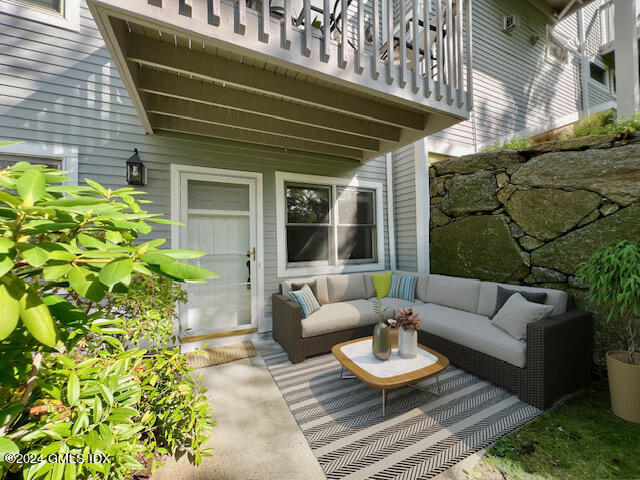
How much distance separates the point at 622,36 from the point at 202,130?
19.7 ft

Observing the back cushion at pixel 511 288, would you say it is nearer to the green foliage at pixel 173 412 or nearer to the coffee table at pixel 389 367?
the coffee table at pixel 389 367

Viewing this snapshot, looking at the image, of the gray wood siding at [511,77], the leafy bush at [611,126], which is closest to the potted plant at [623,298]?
the leafy bush at [611,126]

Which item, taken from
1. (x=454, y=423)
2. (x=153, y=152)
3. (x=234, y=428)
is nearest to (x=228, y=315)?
(x=234, y=428)

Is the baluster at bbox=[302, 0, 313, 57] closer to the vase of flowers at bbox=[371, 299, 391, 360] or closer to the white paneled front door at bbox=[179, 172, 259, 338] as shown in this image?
the white paneled front door at bbox=[179, 172, 259, 338]

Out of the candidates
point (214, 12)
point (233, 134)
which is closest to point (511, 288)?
point (214, 12)

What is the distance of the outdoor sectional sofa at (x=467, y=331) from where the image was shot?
2.30m

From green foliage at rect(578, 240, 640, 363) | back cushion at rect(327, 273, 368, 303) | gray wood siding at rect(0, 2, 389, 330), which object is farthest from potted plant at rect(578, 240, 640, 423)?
gray wood siding at rect(0, 2, 389, 330)

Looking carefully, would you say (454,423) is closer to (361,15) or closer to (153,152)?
(361,15)

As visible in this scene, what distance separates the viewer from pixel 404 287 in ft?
13.8

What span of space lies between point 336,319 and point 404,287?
56.6 inches

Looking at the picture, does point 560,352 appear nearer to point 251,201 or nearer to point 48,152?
point 251,201

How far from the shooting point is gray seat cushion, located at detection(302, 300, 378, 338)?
3254mm

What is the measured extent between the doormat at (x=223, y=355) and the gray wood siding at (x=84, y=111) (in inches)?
66.4

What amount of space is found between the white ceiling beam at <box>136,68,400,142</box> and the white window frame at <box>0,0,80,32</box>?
1.64 m
